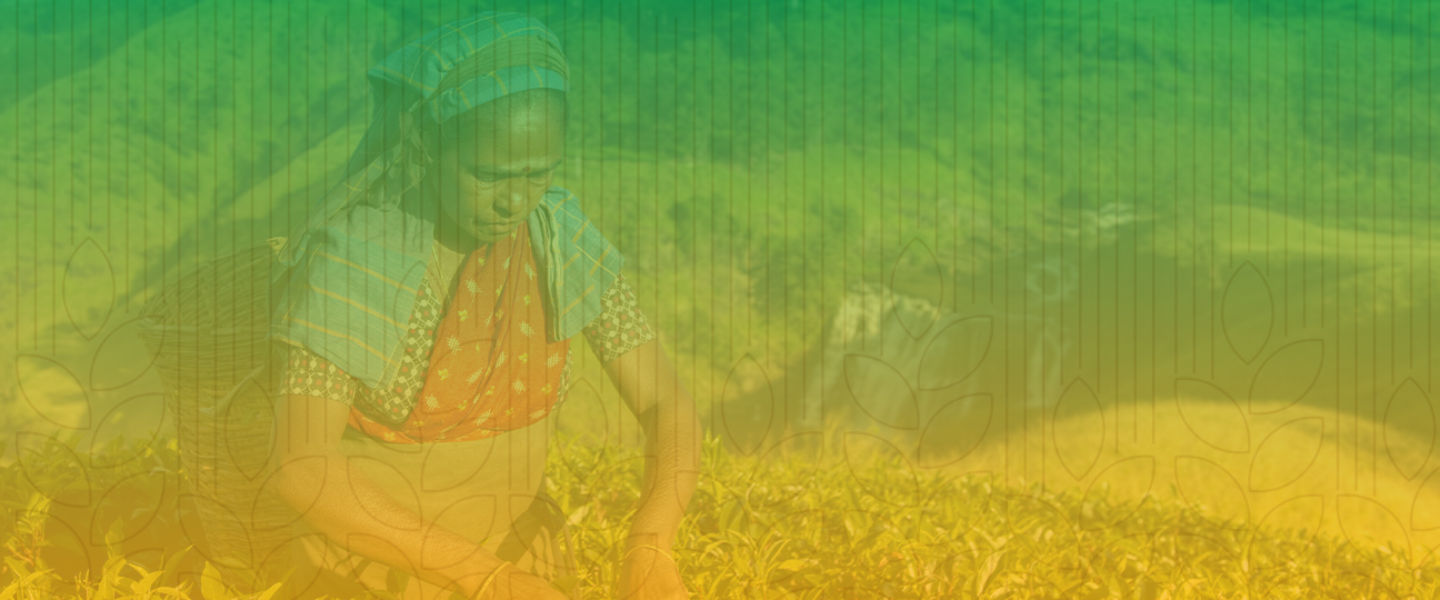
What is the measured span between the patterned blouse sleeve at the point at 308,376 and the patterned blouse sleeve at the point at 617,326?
71 cm

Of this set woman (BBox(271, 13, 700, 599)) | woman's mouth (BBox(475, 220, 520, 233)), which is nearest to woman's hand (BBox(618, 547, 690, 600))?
woman (BBox(271, 13, 700, 599))

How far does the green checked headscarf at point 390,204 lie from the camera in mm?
2523

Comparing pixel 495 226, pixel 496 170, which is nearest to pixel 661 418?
pixel 495 226

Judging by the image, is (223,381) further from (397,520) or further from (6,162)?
(6,162)

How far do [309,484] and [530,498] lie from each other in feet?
2.50

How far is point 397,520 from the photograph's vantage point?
2488 mm

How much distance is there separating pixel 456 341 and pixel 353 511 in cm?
49

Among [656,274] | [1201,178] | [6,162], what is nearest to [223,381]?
[656,274]

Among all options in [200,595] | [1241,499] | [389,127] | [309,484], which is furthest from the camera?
[1241,499]

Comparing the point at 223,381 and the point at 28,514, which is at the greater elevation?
the point at 223,381

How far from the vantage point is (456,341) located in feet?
9.06

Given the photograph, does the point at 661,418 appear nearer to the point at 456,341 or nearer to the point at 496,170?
the point at 456,341

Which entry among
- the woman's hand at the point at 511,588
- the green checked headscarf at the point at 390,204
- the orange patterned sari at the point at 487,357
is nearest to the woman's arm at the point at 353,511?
the woman's hand at the point at 511,588

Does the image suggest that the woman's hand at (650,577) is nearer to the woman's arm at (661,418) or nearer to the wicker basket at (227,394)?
the woman's arm at (661,418)
